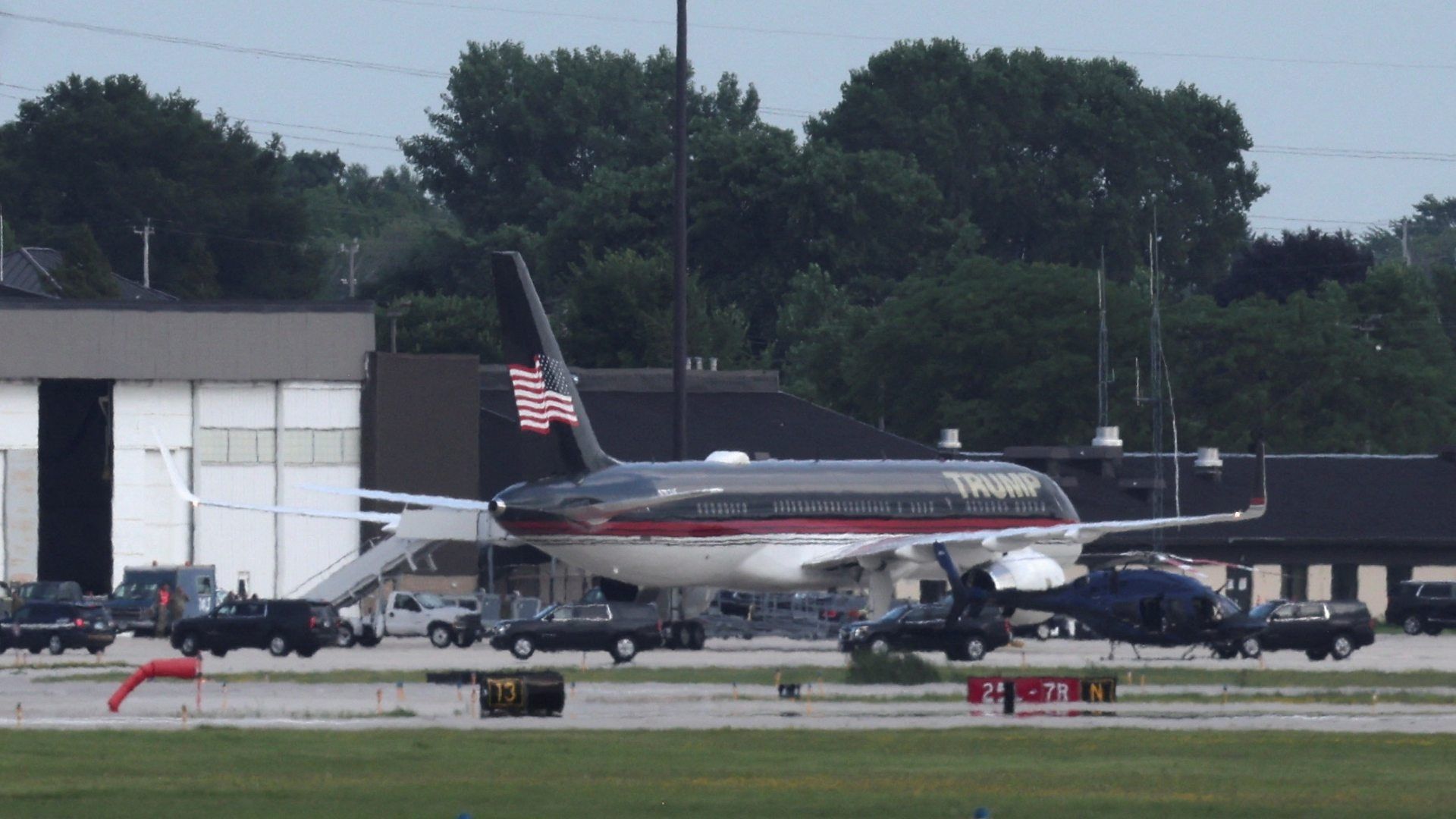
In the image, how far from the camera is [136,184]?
158250mm

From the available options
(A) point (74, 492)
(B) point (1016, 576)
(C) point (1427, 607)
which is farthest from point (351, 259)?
(B) point (1016, 576)

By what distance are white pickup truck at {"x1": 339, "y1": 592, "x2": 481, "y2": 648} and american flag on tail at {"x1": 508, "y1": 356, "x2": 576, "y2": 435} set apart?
315 inches

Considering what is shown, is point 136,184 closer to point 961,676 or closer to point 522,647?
point 522,647

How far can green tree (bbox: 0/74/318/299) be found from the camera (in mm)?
158125

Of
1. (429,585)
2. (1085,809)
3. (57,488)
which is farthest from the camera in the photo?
(57,488)

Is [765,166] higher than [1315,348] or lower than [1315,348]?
higher

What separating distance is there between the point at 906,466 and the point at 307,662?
16.1 m

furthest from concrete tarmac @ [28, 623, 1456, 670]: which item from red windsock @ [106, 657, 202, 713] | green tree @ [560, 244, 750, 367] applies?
green tree @ [560, 244, 750, 367]

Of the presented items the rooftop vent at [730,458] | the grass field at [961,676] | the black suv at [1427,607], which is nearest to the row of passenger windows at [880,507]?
the rooftop vent at [730,458]

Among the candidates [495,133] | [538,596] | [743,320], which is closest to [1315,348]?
[743,320]

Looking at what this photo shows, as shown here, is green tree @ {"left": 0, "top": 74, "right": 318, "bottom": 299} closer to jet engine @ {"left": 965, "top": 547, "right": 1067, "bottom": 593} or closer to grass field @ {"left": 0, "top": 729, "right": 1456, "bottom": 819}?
jet engine @ {"left": 965, "top": 547, "right": 1067, "bottom": 593}

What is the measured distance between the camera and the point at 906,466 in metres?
66.9

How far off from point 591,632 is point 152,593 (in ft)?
78.2

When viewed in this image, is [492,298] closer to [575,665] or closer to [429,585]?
[429,585]
